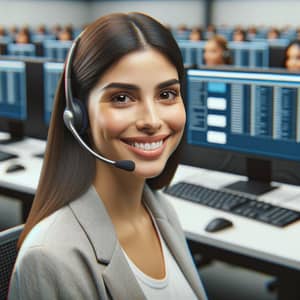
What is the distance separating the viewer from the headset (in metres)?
0.90

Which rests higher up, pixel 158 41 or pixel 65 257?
pixel 158 41

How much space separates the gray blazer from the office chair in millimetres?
283

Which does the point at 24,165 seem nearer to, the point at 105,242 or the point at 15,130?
the point at 15,130

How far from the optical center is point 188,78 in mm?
2182

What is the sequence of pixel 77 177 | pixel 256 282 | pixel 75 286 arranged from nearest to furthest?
pixel 75 286 < pixel 77 177 < pixel 256 282

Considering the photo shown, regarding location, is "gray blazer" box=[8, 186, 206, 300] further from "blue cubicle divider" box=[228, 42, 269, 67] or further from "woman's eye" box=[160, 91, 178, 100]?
"blue cubicle divider" box=[228, 42, 269, 67]

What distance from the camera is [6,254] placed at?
117cm

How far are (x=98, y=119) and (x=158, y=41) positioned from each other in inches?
6.0

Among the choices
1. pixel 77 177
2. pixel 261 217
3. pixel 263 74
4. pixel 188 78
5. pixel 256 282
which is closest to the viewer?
pixel 77 177

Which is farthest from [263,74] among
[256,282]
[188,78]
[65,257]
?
[65,257]

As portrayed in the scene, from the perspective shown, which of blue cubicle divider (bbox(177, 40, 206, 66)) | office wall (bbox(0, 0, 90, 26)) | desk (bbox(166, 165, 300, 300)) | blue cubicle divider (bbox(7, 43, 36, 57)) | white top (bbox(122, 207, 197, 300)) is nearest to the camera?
white top (bbox(122, 207, 197, 300))

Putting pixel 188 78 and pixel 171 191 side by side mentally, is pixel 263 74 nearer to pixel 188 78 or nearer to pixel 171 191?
pixel 188 78

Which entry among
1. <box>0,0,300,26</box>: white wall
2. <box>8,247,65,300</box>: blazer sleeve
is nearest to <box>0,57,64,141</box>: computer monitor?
<box>8,247,65,300</box>: blazer sleeve

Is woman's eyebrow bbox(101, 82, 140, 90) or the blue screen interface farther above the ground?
woman's eyebrow bbox(101, 82, 140, 90)
